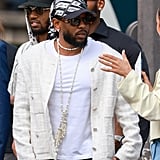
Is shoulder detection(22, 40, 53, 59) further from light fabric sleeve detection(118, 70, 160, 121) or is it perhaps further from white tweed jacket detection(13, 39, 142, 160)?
light fabric sleeve detection(118, 70, 160, 121)

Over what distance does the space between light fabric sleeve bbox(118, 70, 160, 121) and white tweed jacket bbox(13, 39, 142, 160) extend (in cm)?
51

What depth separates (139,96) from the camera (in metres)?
6.45

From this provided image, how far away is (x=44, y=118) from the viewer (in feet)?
23.0

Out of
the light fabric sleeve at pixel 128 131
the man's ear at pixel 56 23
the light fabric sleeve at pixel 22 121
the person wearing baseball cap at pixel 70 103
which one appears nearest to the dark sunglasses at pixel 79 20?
the person wearing baseball cap at pixel 70 103

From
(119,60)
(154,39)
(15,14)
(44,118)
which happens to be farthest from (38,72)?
(15,14)

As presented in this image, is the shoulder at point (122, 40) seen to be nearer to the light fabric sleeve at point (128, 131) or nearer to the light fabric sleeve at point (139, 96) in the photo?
the light fabric sleeve at point (128, 131)

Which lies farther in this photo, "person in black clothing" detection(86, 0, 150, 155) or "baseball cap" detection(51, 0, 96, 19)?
"person in black clothing" detection(86, 0, 150, 155)

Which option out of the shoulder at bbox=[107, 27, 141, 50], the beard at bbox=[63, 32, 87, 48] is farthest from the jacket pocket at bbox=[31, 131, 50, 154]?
the shoulder at bbox=[107, 27, 141, 50]

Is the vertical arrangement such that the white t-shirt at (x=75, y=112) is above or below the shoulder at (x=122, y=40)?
below

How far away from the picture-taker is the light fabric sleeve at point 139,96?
254 inches

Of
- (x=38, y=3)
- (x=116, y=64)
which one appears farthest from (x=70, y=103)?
(x=38, y=3)

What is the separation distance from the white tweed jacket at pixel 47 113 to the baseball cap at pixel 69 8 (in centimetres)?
24

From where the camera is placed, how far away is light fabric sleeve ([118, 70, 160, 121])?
6.45 metres

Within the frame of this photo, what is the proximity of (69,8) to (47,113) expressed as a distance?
70cm
